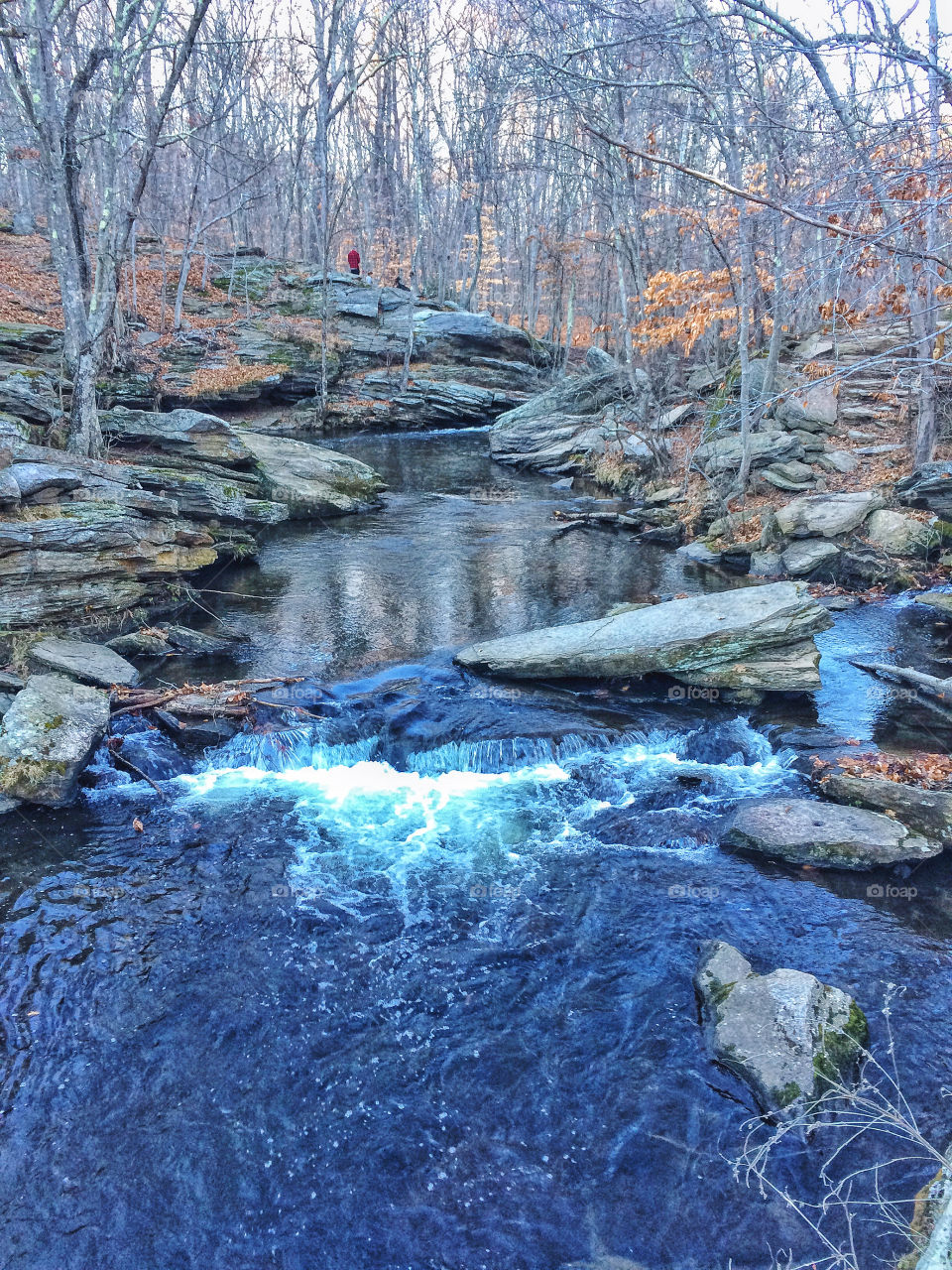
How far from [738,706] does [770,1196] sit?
18.8ft

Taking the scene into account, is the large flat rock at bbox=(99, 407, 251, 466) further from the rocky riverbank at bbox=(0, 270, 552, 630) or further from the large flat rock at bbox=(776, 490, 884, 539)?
the large flat rock at bbox=(776, 490, 884, 539)

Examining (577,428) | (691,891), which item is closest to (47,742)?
(691,891)

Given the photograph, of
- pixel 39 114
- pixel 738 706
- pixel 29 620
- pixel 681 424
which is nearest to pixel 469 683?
pixel 738 706

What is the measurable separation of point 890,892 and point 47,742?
7.30 meters

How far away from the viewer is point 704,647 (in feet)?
30.5

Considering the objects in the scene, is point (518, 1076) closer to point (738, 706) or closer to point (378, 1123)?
point (378, 1123)

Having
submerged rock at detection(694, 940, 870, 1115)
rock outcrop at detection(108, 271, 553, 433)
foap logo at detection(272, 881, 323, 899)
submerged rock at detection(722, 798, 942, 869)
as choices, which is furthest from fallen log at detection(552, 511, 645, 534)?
rock outcrop at detection(108, 271, 553, 433)

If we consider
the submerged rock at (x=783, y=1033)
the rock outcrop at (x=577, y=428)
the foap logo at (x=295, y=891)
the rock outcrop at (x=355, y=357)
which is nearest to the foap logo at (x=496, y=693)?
the foap logo at (x=295, y=891)

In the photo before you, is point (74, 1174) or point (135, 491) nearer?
point (74, 1174)

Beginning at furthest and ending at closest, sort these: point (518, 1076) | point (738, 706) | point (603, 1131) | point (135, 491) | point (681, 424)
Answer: point (681, 424) < point (135, 491) < point (738, 706) < point (518, 1076) < point (603, 1131)

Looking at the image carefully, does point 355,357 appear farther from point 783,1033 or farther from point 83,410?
point 783,1033

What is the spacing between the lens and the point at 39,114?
40.6 feet

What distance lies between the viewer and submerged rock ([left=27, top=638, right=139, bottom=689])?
29.4 ft

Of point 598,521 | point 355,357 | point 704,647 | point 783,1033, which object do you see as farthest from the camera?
point 355,357
